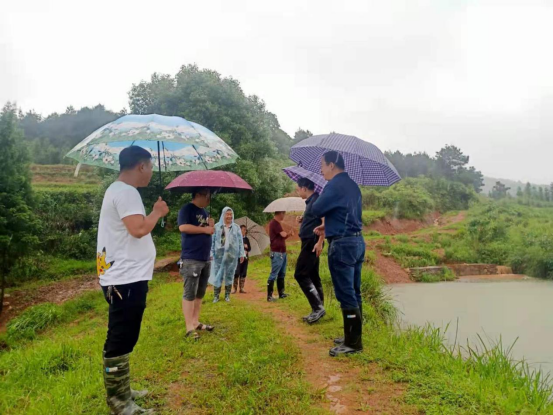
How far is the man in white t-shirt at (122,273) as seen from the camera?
6.98 feet

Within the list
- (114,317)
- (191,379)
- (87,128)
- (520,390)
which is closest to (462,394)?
(520,390)

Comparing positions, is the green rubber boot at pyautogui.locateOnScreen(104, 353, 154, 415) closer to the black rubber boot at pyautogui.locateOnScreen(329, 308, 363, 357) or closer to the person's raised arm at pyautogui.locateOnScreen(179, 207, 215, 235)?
the person's raised arm at pyautogui.locateOnScreen(179, 207, 215, 235)

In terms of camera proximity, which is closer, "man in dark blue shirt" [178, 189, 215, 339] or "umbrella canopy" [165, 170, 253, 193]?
"man in dark blue shirt" [178, 189, 215, 339]

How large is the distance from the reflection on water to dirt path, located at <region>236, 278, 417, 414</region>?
2.33 metres

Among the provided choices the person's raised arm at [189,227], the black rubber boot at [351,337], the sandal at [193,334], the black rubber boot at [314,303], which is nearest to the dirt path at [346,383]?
the black rubber boot at [351,337]

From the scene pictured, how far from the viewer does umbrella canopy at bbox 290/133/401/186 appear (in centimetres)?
356

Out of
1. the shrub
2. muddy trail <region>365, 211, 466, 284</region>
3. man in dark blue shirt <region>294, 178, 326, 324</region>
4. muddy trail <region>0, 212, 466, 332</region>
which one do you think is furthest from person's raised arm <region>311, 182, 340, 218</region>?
muddy trail <region>365, 211, 466, 284</region>

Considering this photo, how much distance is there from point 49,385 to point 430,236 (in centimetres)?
1912

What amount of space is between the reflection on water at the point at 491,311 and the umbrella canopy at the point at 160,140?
13.3ft

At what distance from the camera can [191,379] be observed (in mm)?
2857

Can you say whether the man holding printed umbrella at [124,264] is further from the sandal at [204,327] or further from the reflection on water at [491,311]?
the reflection on water at [491,311]

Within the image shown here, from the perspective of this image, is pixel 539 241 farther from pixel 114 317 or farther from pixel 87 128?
pixel 87 128

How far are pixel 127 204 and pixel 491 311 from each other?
32.9ft

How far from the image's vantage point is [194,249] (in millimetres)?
3584
